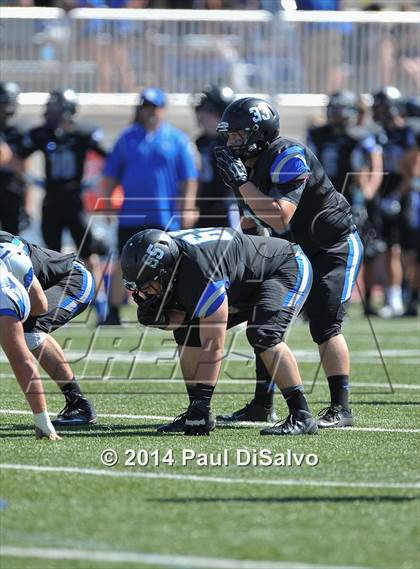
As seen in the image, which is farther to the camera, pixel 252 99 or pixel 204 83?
pixel 204 83

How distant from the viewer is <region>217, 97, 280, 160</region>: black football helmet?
265 inches

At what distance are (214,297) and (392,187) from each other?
8.77 metres

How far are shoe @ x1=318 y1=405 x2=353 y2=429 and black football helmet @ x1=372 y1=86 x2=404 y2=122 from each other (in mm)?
7597

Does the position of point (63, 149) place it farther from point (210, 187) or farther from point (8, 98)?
point (210, 187)

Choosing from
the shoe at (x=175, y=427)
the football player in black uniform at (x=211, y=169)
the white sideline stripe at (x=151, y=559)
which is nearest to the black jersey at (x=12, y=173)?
the football player in black uniform at (x=211, y=169)

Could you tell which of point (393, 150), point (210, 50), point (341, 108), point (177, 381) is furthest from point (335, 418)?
point (210, 50)

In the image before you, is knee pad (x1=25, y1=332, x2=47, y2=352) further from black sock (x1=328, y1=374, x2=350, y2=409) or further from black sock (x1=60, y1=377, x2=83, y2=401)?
black sock (x1=328, y1=374, x2=350, y2=409)

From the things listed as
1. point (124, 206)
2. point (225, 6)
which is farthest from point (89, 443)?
point (225, 6)

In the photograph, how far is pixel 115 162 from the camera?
481 inches

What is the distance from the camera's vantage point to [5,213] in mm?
13492

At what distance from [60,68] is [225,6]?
3070 mm

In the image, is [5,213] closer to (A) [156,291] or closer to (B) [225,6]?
(B) [225,6]

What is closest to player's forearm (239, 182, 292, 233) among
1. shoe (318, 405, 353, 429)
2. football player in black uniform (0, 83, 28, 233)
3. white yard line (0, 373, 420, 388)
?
shoe (318, 405, 353, 429)

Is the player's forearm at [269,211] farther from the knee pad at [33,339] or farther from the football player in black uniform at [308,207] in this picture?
the knee pad at [33,339]
